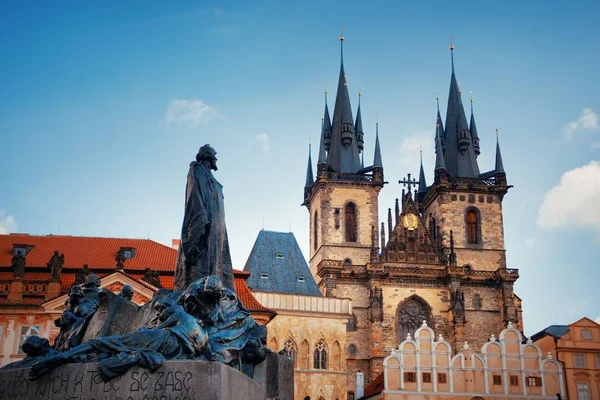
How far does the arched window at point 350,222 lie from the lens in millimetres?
53219

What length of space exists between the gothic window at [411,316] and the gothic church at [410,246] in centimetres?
7

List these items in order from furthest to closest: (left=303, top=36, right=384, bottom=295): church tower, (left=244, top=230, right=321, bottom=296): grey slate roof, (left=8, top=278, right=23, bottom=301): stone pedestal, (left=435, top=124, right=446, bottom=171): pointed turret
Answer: (left=435, top=124, right=446, bottom=171): pointed turret
(left=303, top=36, right=384, bottom=295): church tower
(left=244, top=230, right=321, bottom=296): grey slate roof
(left=8, top=278, right=23, bottom=301): stone pedestal

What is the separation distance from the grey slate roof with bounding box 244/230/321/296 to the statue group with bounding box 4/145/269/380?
32002 mm

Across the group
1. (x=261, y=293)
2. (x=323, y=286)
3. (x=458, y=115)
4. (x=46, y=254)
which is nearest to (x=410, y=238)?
(x=323, y=286)

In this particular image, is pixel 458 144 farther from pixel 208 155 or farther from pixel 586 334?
pixel 208 155

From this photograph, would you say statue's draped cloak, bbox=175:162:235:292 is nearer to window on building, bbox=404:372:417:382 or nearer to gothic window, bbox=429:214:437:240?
window on building, bbox=404:372:417:382

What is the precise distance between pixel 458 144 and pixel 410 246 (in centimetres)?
1045

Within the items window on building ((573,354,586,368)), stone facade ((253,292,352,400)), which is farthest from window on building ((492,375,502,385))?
stone facade ((253,292,352,400))

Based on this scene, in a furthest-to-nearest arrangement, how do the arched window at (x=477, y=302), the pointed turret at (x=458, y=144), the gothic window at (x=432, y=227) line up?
the pointed turret at (x=458, y=144), the gothic window at (x=432, y=227), the arched window at (x=477, y=302)

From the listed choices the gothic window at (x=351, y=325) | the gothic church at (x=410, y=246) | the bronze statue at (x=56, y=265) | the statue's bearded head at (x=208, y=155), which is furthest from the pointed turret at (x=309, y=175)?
the statue's bearded head at (x=208, y=155)

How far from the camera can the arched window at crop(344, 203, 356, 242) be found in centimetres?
5322

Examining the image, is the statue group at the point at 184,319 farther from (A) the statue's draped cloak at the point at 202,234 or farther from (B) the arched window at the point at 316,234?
(B) the arched window at the point at 316,234

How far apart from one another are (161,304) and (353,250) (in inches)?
1804

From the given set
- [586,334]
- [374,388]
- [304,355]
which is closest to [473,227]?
[586,334]
